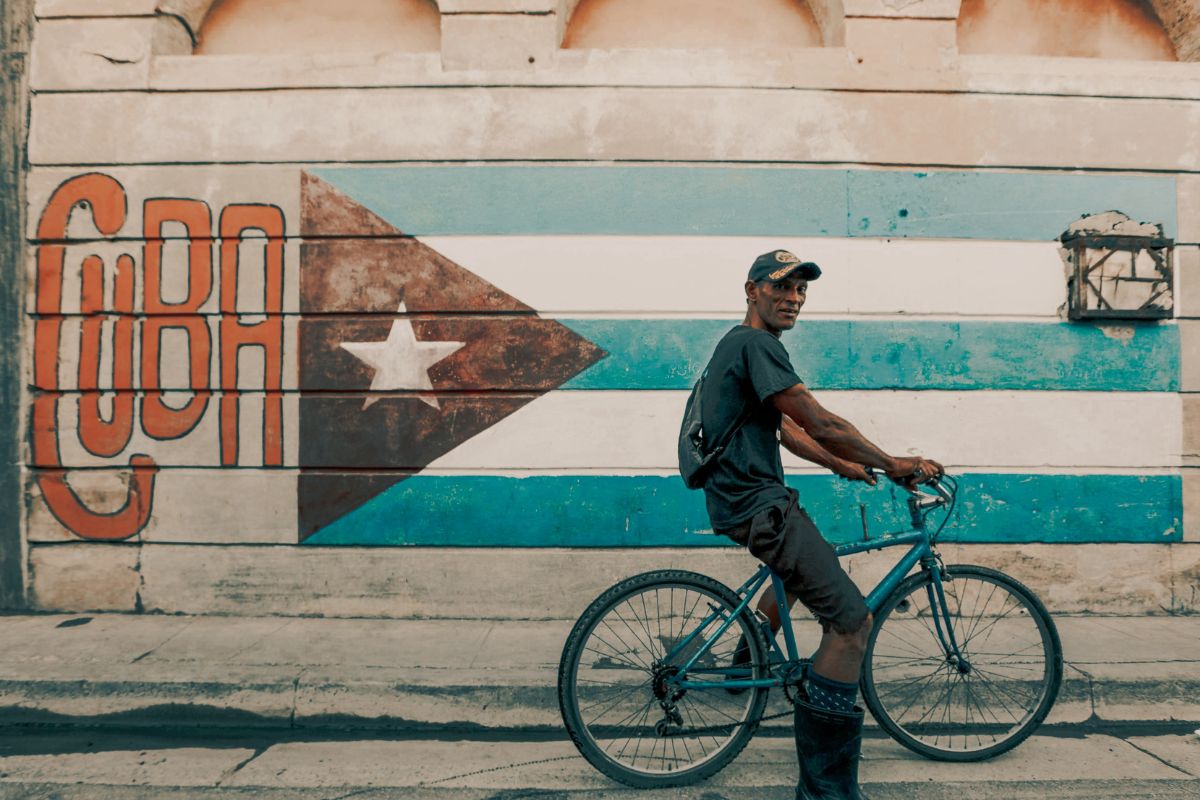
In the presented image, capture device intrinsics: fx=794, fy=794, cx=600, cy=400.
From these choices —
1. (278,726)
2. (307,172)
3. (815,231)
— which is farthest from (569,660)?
(307,172)

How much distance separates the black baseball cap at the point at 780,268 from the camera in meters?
2.78

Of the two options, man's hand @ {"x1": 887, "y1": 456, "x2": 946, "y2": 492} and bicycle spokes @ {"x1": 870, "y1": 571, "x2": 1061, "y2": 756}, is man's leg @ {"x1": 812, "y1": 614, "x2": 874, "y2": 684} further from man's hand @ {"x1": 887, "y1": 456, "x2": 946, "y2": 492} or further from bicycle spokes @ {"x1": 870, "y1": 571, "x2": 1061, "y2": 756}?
man's hand @ {"x1": 887, "y1": 456, "x2": 946, "y2": 492}

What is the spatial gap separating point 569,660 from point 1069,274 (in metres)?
4.16

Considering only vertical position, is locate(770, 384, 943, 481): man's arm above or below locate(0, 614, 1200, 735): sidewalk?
above

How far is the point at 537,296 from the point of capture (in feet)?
16.3

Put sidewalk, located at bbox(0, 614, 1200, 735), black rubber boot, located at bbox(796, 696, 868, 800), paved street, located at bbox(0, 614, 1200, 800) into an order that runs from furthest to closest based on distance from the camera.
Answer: sidewalk, located at bbox(0, 614, 1200, 735), paved street, located at bbox(0, 614, 1200, 800), black rubber boot, located at bbox(796, 696, 868, 800)

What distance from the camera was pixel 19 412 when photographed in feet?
16.3

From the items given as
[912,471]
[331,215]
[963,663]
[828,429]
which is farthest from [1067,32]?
[331,215]

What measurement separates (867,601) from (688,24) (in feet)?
13.7

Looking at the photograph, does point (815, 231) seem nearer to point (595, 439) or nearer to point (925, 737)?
point (595, 439)

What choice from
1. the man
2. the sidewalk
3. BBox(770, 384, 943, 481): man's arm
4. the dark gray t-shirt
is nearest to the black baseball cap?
the man

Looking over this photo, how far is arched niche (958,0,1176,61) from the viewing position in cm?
544

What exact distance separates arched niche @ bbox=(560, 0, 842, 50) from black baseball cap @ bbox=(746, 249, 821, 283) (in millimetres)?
3206

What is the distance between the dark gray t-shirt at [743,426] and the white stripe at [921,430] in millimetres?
2056
